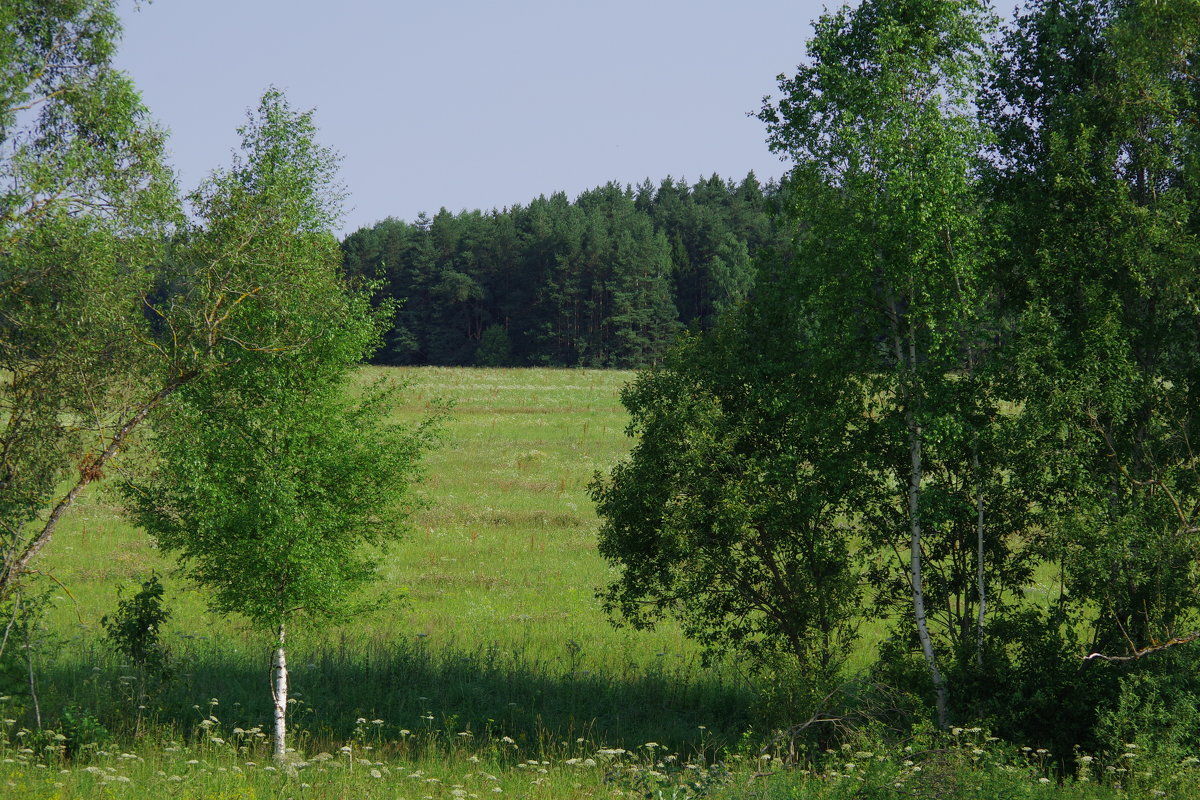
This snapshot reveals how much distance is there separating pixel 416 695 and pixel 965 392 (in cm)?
1197

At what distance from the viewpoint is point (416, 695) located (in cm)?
1962

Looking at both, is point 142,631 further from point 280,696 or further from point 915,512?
point 915,512

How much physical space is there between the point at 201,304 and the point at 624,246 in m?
109

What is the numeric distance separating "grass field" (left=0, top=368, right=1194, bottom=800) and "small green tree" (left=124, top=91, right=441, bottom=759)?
1356 mm

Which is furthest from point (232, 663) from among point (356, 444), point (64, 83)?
point (64, 83)

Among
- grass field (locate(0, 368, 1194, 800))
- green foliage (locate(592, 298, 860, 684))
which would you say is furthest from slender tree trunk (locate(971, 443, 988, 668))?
green foliage (locate(592, 298, 860, 684))

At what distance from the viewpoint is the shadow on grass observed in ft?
56.7

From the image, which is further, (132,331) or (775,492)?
(775,492)

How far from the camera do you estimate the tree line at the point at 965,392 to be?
50.2 ft

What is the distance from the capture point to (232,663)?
21.1 meters

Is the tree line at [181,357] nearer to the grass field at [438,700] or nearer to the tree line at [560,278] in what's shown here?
the grass field at [438,700]

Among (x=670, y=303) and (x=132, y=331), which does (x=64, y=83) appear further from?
(x=670, y=303)

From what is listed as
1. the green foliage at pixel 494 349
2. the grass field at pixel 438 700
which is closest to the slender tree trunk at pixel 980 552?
the grass field at pixel 438 700

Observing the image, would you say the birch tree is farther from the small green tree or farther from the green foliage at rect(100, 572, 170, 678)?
the green foliage at rect(100, 572, 170, 678)
